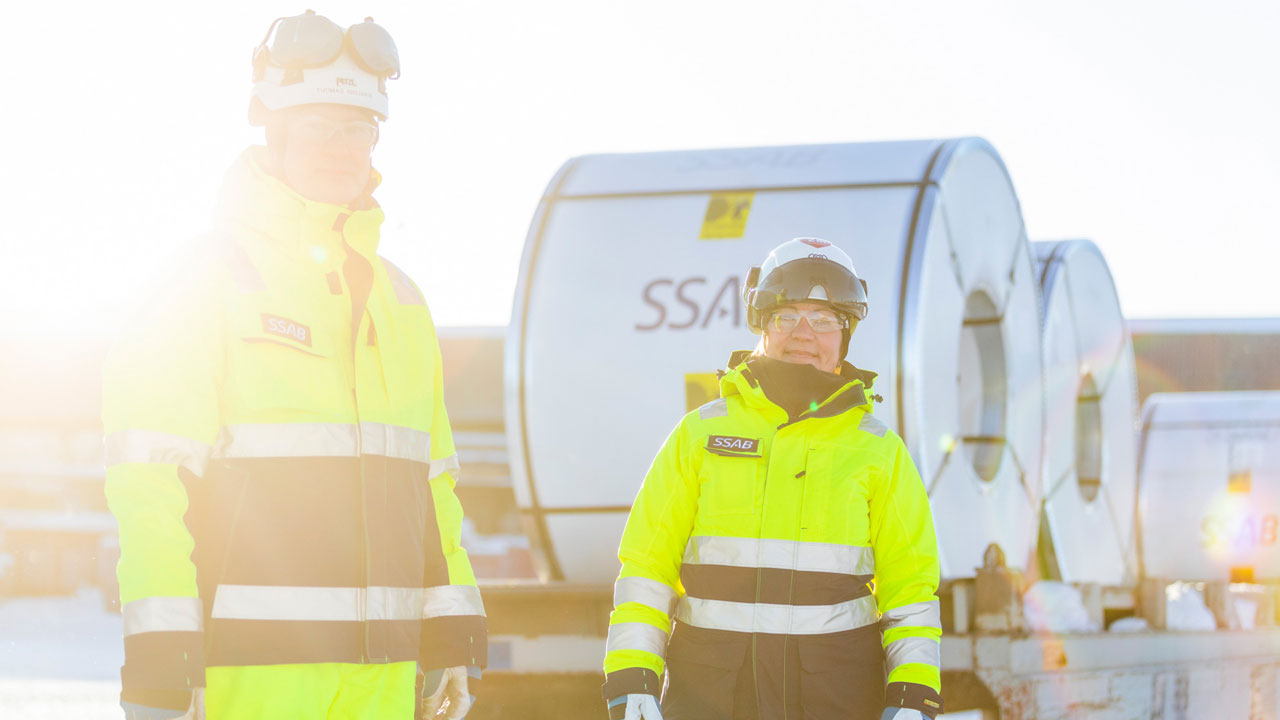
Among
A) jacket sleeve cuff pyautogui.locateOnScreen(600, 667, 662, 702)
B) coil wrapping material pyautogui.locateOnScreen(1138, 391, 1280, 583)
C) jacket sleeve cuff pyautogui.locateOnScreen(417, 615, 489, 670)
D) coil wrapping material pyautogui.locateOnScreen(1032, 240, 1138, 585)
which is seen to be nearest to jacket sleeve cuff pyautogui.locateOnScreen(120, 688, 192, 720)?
jacket sleeve cuff pyautogui.locateOnScreen(417, 615, 489, 670)

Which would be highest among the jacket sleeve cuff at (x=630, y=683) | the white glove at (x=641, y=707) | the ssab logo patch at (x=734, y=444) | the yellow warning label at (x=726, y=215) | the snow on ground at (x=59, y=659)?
the yellow warning label at (x=726, y=215)

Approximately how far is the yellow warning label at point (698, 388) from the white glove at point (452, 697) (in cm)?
381

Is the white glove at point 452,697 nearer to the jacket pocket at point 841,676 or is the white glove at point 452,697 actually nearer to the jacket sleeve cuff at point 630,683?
the jacket sleeve cuff at point 630,683

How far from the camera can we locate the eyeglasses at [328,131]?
3186 millimetres

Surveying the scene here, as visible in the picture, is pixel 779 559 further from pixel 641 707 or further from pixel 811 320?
pixel 811 320

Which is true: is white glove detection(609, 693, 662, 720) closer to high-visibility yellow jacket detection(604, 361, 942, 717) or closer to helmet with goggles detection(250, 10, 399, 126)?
high-visibility yellow jacket detection(604, 361, 942, 717)

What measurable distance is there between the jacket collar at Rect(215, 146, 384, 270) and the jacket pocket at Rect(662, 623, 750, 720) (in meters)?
1.24

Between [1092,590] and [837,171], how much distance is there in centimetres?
252

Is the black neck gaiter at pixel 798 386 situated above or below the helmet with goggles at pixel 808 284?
below

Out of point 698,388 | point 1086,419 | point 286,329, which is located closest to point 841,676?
point 286,329

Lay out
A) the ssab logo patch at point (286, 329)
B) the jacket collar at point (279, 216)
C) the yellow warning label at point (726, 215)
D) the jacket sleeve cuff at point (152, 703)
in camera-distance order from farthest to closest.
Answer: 1. the yellow warning label at point (726, 215)
2. the jacket collar at point (279, 216)
3. the ssab logo patch at point (286, 329)
4. the jacket sleeve cuff at point (152, 703)

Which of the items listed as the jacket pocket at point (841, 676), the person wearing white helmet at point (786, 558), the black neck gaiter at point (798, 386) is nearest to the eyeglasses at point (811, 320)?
the person wearing white helmet at point (786, 558)

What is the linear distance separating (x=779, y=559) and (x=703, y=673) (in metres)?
0.32

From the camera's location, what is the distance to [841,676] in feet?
11.4
